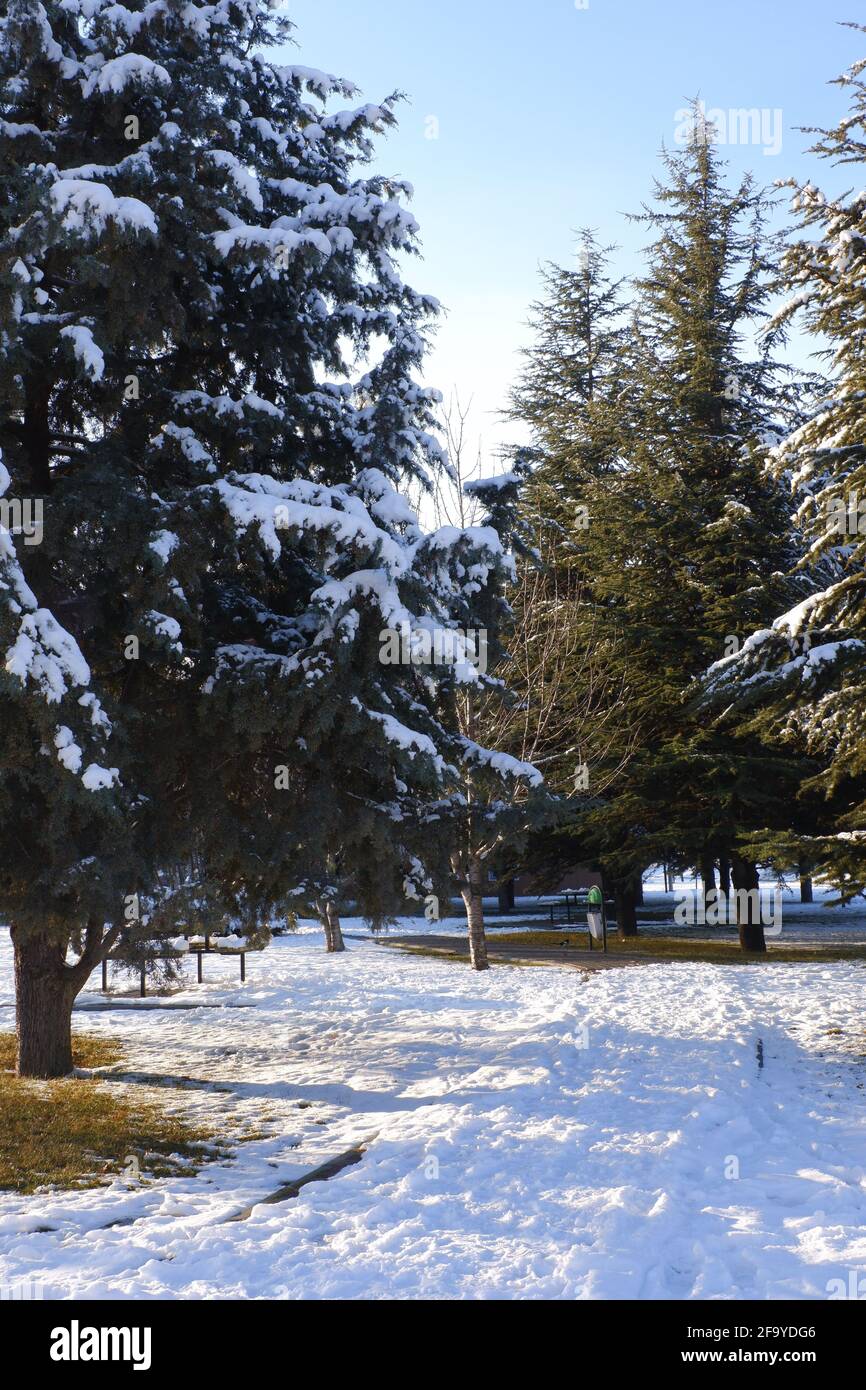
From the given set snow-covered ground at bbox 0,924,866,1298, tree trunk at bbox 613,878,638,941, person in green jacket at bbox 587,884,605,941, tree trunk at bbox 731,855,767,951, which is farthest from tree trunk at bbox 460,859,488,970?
tree trunk at bbox 613,878,638,941

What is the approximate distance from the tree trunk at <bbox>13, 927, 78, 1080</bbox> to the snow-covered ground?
3.34ft

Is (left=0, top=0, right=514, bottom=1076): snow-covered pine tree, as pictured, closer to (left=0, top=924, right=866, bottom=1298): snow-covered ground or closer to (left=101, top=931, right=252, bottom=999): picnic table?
(left=101, top=931, right=252, bottom=999): picnic table

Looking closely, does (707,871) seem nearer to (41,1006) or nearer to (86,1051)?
(86,1051)

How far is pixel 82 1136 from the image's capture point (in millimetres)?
7895

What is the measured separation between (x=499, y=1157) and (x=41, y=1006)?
5.25 metres

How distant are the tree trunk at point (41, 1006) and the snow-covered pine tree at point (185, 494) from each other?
0.03 m

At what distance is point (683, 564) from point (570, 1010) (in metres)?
13.0

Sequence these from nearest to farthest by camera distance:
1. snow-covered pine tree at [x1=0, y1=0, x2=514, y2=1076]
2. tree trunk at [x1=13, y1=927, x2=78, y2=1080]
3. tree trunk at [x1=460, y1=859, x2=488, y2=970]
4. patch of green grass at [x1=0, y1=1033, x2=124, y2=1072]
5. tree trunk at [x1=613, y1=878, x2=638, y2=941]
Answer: snow-covered pine tree at [x1=0, y1=0, x2=514, y2=1076] → tree trunk at [x1=13, y1=927, x2=78, y2=1080] → patch of green grass at [x1=0, y1=1033, x2=124, y2=1072] → tree trunk at [x1=460, y1=859, x2=488, y2=970] → tree trunk at [x1=613, y1=878, x2=638, y2=941]

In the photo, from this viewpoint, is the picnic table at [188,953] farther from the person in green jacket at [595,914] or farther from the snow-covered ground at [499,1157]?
the person in green jacket at [595,914]

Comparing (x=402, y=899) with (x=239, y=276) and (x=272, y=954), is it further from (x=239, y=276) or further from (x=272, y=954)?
(x=272, y=954)

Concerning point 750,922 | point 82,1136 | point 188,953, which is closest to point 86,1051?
point 82,1136

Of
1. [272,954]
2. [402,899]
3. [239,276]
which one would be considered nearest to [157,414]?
[239,276]

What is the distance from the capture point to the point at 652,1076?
902 cm

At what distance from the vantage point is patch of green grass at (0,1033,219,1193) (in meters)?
7.09
